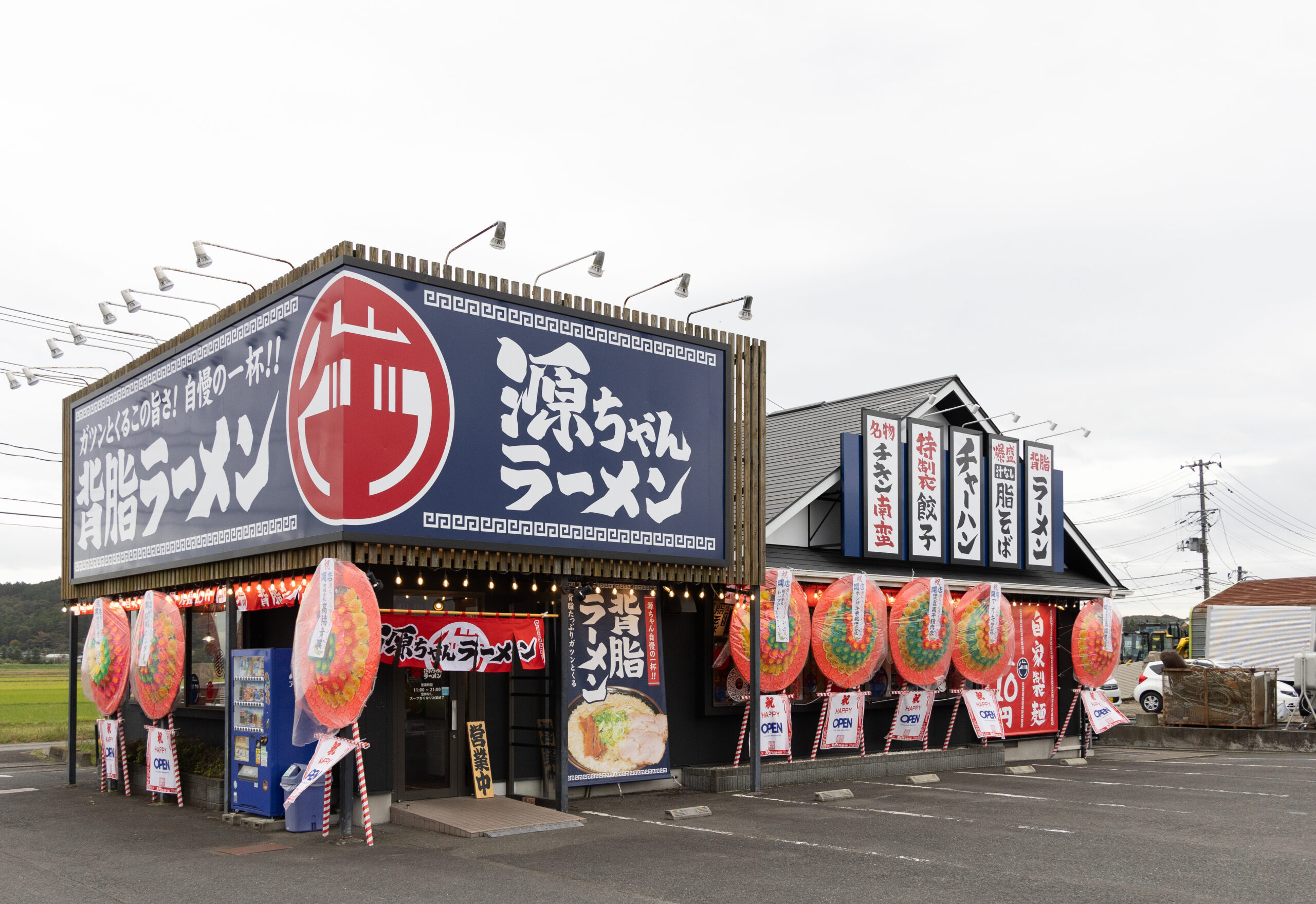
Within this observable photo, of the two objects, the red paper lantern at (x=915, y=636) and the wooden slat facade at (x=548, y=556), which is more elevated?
the wooden slat facade at (x=548, y=556)

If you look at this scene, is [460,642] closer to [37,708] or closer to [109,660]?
[109,660]

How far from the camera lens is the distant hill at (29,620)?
2660 inches

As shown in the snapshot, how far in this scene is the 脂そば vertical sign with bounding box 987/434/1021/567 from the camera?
68.3ft

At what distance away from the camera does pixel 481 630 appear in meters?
13.1

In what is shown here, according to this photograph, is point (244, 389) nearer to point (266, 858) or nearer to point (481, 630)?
point (481, 630)

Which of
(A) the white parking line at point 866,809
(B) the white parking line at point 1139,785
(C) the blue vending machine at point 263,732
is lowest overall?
(B) the white parking line at point 1139,785

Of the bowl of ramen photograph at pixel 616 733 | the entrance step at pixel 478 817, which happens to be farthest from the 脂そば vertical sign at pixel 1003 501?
the entrance step at pixel 478 817

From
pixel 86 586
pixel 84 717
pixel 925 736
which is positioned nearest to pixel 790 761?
pixel 925 736

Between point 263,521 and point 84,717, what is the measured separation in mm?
27982

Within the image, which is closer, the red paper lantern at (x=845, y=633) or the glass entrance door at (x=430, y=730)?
the glass entrance door at (x=430, y=730)

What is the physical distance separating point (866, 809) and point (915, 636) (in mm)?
4037

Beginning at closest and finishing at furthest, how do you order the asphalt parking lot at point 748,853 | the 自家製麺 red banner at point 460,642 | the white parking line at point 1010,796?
the asphalt parking lot at point 748,853 → the 自家製麺 red banner at point 460,642 → the white parking line at point 1010,796

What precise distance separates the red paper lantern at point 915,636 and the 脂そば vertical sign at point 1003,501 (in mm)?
3440

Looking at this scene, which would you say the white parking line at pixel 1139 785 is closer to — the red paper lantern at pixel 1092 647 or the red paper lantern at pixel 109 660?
the red paper lantern at pixel 1092 647
